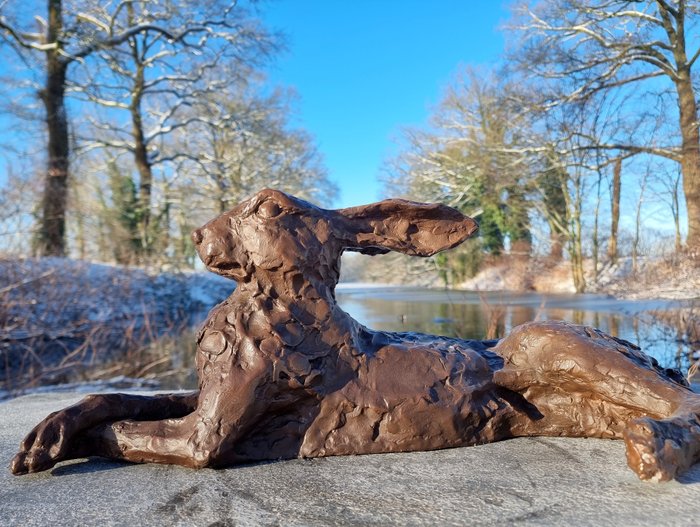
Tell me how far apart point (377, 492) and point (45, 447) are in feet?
3.25

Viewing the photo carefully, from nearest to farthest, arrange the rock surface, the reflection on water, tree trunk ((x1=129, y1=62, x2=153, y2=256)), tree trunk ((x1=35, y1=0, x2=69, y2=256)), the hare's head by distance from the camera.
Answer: the rock surface → the hare's head → the reflection on water → tree trunk ((x1=35, y1=0, x2=69, y2=256)) → tree trunk ((x1=129, y1=62, x2=153, y2=256))

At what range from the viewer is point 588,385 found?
1.52m

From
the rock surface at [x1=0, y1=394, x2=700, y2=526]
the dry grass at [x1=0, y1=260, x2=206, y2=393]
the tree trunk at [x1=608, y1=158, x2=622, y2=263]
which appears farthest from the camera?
the tree trunk at [x1=608, y1=158, x2=622, y2=263]

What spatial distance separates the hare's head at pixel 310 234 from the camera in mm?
1557

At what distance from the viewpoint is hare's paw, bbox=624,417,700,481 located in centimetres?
111

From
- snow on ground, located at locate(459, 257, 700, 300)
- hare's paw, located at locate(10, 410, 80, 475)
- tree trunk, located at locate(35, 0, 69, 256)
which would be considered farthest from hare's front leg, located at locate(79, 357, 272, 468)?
tree trunk, located at locate(35, 0, 69, 256)

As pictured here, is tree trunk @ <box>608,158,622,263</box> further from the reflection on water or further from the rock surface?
the rock surface

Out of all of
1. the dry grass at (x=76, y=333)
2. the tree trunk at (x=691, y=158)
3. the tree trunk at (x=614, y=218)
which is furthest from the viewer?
the tree trunk at (x=614, y=218)

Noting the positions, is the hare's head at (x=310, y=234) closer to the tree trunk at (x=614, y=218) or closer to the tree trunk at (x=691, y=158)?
the tree trunk at (x=691, y=158)

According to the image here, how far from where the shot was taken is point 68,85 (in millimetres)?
11883

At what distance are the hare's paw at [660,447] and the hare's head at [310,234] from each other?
2.55ft

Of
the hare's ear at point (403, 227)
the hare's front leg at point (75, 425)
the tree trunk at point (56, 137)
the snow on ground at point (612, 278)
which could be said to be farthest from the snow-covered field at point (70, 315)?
the snow on ground at point (612, 278)

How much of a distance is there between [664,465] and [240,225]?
4.44 feet

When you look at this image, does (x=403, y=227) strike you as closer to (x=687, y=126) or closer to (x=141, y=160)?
(x=687, y=126)
